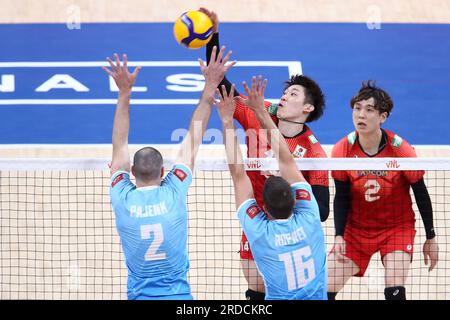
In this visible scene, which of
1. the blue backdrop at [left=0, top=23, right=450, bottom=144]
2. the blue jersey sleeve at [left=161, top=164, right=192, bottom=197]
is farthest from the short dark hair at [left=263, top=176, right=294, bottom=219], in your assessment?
the blue backdrop at [left=0, top=23, right=450, bottom=144]

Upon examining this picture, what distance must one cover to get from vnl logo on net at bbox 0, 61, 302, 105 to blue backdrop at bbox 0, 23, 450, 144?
2cm

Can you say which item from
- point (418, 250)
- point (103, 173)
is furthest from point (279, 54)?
point (418, 250)

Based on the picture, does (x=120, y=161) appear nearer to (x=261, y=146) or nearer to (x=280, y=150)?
(x=280, y=150)

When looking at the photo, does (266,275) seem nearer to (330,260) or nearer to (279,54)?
(330,260)

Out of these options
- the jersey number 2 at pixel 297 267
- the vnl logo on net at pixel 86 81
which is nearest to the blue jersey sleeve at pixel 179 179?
the jersey number 2 at pixel 297 267

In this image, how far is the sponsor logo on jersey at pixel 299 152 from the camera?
8047 millimetres

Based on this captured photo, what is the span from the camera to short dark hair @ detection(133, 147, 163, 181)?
6.38m

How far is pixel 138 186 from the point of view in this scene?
6.49 metres

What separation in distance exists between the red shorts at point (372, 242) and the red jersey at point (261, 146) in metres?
0.76

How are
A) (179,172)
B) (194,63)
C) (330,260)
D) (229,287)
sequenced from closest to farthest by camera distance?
(179,172), (330,260), (229,287), (194,63)

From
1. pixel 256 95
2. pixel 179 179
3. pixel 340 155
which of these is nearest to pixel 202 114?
pixel 256 95

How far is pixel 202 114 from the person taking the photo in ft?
22.5
